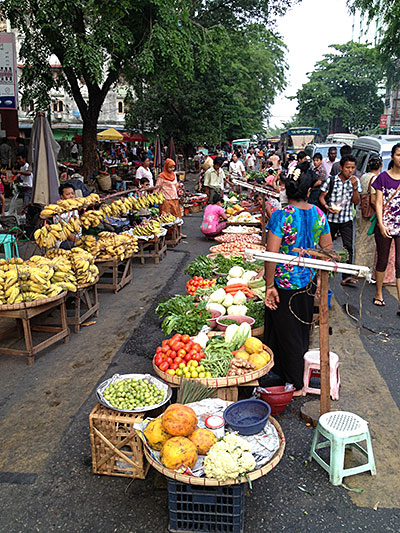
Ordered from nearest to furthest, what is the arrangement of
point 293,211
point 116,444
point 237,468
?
1. point 237,468
2. point 116,444
3. point 293,211

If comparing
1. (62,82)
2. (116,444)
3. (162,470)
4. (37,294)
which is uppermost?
(62,82)

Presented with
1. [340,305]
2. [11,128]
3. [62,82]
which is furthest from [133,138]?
[340,305]

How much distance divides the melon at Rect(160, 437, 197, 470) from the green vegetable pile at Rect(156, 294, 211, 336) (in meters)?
1.96

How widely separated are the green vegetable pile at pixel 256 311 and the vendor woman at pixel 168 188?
555cm

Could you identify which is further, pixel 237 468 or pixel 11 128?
pixel 11 128

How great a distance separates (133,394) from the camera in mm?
3490

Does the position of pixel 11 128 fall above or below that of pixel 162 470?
above

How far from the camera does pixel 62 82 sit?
13.9 meters

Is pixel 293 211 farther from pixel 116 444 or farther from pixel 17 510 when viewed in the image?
pixel 17 510

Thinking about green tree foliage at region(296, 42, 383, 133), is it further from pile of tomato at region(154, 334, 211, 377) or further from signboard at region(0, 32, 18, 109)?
pile of tomato at region(154, 334, 211, 377)

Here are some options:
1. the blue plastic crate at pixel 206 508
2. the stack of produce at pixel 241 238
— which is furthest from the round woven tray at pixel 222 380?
the stack of produce at pixel 241 238

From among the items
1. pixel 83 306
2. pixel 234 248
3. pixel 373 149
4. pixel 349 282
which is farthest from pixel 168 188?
pixel 373 149

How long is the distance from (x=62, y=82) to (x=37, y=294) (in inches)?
430

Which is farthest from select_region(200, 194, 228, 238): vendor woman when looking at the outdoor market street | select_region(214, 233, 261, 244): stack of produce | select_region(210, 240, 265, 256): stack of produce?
the outdoor market street
